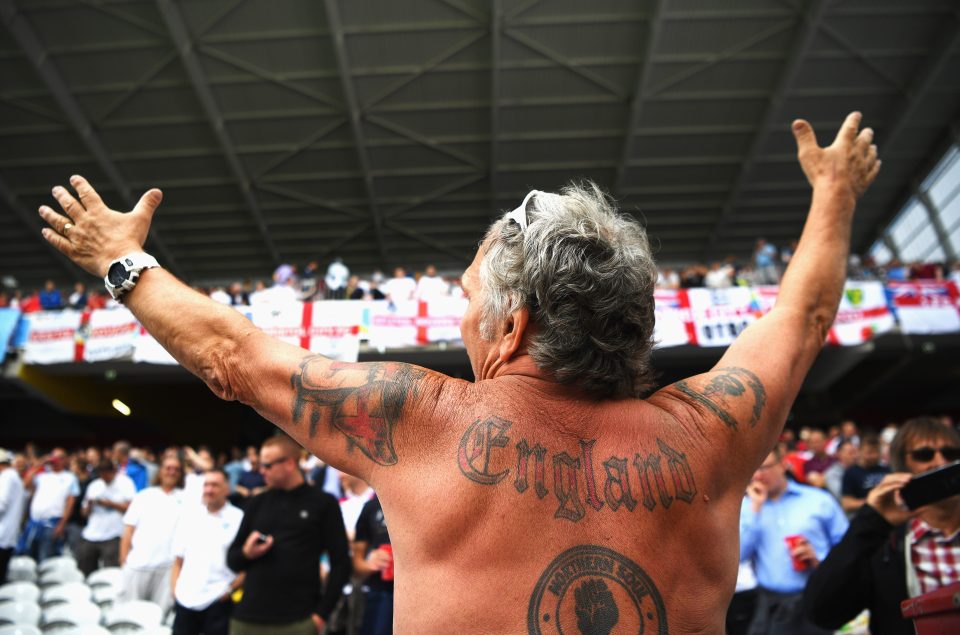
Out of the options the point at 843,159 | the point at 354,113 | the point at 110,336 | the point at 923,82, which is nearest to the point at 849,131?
the point at 843,159

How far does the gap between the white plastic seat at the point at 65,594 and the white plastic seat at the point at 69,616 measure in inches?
16.4

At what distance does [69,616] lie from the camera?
5125mm

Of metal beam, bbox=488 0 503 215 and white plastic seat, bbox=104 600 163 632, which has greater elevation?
metal beam, bbox=488 0 503 215

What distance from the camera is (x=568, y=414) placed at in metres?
1.27

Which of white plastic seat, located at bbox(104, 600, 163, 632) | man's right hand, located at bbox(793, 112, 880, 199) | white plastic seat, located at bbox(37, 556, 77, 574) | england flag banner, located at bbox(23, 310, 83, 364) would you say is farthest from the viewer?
england flag banner, located at bbox(23, 310, 83, 364)

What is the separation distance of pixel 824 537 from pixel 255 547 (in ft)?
12.3

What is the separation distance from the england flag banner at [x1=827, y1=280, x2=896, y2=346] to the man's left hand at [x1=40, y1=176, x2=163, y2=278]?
13617mm

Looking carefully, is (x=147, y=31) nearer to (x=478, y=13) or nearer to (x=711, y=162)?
(x=478, y=13)

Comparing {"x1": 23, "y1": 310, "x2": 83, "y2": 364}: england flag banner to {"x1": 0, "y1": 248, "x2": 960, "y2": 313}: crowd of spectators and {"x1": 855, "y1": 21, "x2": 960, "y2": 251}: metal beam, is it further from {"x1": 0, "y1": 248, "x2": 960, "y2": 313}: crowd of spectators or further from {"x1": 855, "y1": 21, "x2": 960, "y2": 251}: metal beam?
{"x1": 855, "y1": 21, "x2": 960, "y2": 251}: metal beam

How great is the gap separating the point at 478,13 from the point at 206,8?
6576mm

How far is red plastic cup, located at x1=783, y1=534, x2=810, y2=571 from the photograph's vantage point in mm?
3897

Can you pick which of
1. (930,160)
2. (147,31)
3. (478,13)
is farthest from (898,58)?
(147,31)

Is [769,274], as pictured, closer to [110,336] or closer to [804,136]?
[804,136]

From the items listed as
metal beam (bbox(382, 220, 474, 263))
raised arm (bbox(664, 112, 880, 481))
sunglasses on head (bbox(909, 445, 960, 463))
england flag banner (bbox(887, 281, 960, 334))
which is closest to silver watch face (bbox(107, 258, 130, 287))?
raised arm (bbox(664, 112, 880, 481))
